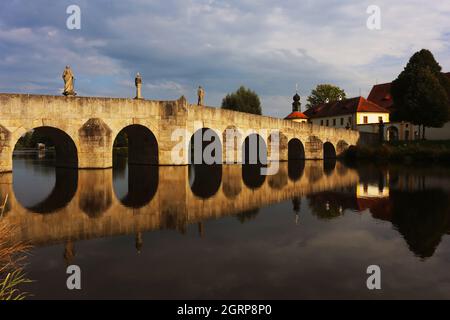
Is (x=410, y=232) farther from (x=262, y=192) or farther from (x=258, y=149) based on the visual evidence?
(x=258, y=149)

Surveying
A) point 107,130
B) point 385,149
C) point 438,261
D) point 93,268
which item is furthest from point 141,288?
point 385,149

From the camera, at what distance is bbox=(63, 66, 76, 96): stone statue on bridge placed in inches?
904

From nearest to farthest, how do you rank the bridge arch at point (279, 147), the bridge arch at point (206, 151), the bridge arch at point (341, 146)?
the bridge arch at point (206, 151)
the bridge arch at point (279, 147)
the bridge arch at point (341, 146)

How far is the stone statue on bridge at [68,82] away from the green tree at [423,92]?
38.1 meters

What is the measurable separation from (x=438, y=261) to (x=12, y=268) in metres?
7.57

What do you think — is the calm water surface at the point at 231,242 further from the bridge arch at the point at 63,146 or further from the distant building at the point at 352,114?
the distant building at the point at 352,114

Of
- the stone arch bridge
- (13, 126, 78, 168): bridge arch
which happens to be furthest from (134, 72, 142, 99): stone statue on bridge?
(13, 126, 78, 168): bridge arch

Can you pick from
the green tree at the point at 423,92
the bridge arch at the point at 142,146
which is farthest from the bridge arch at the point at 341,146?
the bridge arch at the point at 142,146

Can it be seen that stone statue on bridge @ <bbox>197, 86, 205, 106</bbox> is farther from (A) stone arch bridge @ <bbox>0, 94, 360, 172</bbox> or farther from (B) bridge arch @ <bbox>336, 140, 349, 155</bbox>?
(B) bridge arch @ <bbox>336, 140, 349, 155</bbox>

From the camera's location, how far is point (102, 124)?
23562 mm

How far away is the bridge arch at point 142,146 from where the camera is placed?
26.6 m

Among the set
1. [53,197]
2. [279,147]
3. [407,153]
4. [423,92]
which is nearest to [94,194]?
[53,197]

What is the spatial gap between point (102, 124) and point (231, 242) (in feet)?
59.1

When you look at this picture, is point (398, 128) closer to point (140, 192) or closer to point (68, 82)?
point (68, 82)
